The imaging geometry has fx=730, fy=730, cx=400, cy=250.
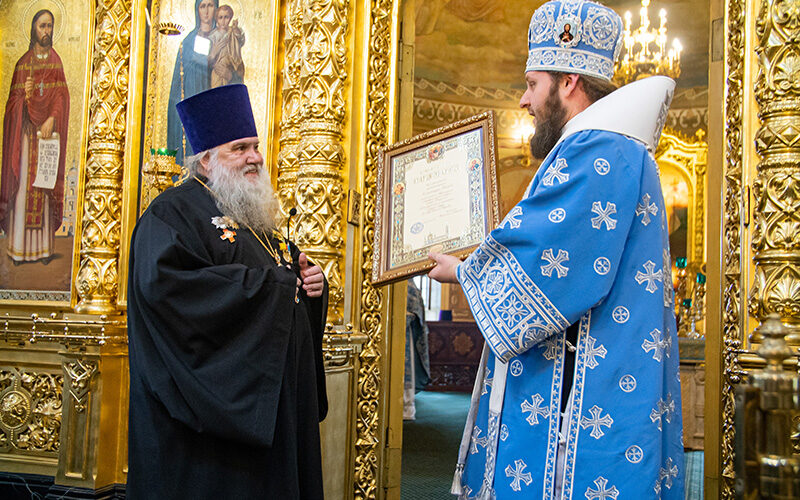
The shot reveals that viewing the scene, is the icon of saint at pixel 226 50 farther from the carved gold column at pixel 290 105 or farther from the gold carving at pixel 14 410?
the gold carving at pixel 14 410

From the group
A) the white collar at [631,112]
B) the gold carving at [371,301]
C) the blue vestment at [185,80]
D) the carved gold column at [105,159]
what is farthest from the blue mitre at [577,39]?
the carved gold column at [105,159]

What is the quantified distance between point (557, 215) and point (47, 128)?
14.2 ft

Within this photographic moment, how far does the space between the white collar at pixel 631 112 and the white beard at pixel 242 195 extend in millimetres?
1452

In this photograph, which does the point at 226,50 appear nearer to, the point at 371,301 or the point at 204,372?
the point at 371,301

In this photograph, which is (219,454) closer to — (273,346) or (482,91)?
(273,346)

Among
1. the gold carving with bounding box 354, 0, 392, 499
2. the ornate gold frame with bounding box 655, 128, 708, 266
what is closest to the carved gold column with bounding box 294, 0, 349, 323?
the gold carving with bounding box 354, 0, 392, 499

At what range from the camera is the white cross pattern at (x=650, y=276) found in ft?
6.87

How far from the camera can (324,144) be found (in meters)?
4.28

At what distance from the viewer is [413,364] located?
8930 millimetres

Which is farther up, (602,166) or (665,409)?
(602,166)

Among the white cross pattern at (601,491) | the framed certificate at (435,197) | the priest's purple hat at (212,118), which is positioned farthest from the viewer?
the priest's purple hat at (212,118)

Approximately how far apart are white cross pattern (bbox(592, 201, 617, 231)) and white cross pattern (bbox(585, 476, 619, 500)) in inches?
27.2

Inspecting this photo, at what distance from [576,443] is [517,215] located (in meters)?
0.66

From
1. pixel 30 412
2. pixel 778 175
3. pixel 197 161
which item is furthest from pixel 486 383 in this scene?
pixel 30 412
